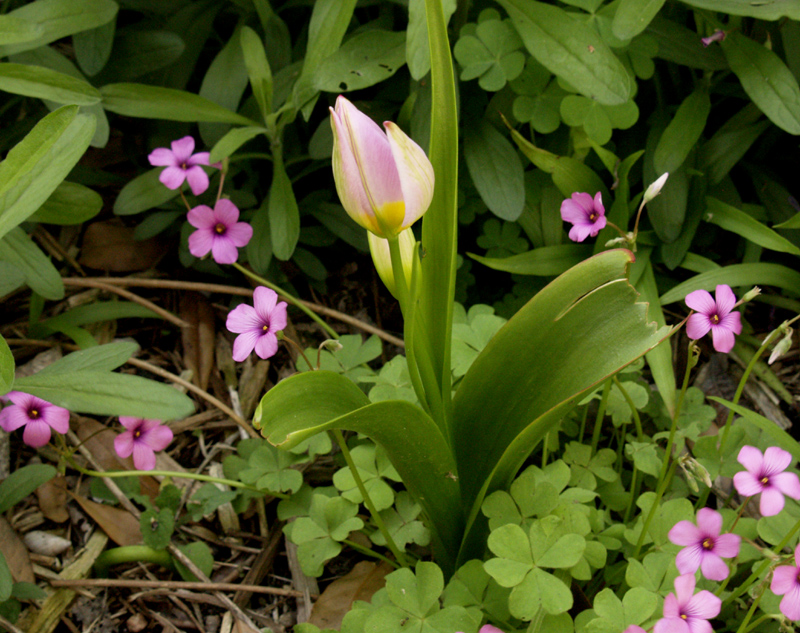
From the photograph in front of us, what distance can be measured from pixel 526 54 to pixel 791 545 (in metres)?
1.23

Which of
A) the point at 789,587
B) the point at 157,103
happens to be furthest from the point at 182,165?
the point at 789,587

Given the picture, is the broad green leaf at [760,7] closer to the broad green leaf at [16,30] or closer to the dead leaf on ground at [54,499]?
the broad green leaf at [16,30]

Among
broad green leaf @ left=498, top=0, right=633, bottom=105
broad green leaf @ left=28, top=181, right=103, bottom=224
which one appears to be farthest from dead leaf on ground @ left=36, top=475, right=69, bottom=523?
broad green leaf @ left=498, top=0, right=633, bottom=105

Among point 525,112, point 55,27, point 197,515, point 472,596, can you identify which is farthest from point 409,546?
point 55,27

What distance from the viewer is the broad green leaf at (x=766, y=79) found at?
1398mm

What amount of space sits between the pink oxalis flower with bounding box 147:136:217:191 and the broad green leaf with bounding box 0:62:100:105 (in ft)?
0.57

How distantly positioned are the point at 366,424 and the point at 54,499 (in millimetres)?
964

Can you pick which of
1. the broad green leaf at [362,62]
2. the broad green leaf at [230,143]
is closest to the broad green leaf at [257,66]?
the broad green leaf at [230,143]

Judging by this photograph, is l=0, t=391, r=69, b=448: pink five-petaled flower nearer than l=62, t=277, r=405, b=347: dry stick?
Yes

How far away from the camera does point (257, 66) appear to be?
1.48 metres

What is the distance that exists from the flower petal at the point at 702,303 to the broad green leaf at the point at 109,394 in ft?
2.53

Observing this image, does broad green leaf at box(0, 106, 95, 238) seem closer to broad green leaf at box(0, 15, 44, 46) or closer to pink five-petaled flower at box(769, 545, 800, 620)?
broad green leaf at box(0, 15, 44, 46)

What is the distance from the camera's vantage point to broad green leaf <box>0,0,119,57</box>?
1377 mm

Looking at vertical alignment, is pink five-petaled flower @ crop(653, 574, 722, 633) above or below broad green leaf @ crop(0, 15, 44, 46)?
below
